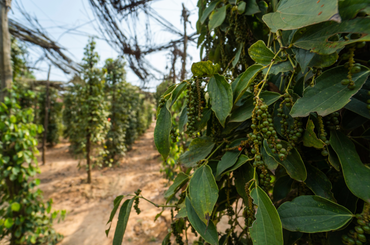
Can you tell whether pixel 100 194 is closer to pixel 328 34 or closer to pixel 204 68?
pixel 204 68

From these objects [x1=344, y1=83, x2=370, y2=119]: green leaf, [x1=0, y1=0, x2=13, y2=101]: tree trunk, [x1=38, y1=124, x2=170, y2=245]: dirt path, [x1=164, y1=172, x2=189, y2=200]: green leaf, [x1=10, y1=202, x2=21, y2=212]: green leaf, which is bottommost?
[x1=38, y1=124, x2=170, y2=245]: dirt path

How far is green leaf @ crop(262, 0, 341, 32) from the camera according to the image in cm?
19

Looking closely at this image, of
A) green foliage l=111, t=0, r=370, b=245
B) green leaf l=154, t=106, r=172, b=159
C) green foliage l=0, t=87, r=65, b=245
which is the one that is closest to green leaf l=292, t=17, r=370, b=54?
green foliage l=111, t=0, r=370, b=245

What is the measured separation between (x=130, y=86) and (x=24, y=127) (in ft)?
11.8

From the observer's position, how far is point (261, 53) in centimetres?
32

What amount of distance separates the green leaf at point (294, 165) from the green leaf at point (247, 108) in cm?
7

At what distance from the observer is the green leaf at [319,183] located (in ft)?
0.95


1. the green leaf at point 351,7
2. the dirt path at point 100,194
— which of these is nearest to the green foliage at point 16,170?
the dirt path at point 100,194

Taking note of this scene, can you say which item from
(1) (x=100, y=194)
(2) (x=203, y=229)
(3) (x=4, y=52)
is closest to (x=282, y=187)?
(2) (x=203, y=229)

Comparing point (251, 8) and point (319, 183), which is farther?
point (251, 8)

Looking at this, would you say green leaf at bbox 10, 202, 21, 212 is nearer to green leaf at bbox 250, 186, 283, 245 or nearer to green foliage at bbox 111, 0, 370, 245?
green foliage at bbox 111, 0, 370, 245

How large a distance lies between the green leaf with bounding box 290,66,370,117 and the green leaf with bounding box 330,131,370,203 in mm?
60

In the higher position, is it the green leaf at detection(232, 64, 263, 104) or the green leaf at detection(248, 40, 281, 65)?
the green leaf at detection(248, 40, 281, 65)

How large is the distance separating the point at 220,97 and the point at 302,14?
16 cm
